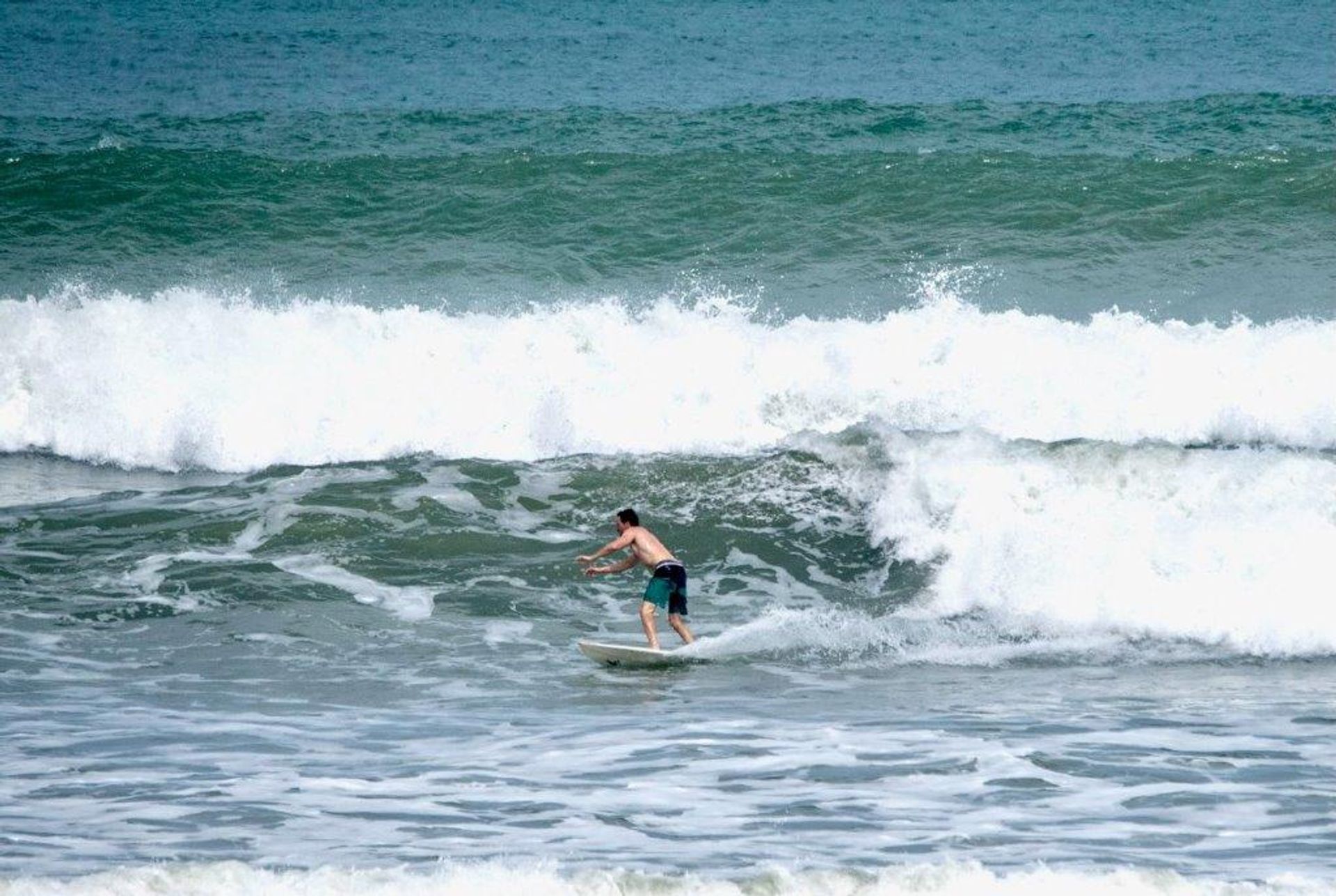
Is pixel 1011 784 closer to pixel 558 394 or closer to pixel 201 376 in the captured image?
pixel 558 394

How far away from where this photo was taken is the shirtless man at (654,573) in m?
11.2

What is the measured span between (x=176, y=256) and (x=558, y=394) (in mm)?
7354

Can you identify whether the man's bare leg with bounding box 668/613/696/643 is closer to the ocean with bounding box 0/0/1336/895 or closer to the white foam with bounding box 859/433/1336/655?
the ocean with bounding box 0/0/1336/895

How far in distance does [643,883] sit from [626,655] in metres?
4.27

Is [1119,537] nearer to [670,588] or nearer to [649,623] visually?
[670,588]

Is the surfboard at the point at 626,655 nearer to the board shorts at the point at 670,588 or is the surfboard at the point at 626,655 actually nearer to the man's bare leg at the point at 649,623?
the man's bare leg at the point at 649,623

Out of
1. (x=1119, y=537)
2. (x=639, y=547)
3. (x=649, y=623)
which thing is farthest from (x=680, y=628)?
(x=1119, y=537)

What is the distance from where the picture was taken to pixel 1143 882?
6461 millimetres

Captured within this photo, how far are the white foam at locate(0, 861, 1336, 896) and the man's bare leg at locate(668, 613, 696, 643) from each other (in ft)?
15.1

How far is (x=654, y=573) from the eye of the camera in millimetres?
11477

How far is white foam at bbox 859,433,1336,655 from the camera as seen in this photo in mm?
11836

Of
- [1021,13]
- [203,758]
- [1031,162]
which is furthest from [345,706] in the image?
[1021,13]

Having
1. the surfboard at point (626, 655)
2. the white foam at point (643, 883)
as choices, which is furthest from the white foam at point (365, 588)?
the white foam at point (643, 883)

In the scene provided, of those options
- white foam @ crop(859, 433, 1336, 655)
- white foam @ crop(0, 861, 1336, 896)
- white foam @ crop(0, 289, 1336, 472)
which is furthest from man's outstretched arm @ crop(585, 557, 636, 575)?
white foam @ crop(0, 861, 1336, 896)
